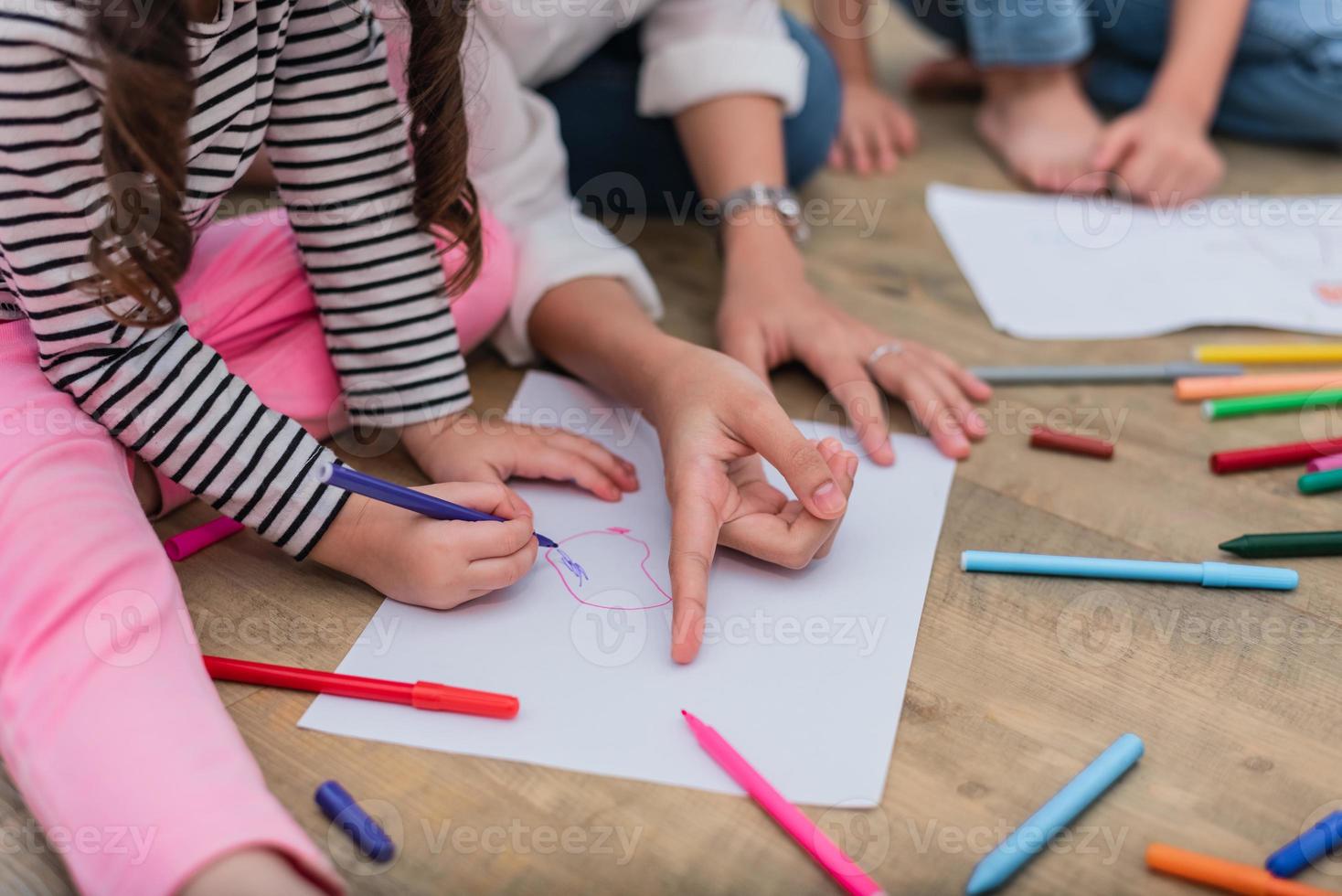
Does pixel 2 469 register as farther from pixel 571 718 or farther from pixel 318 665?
pixel 571 718

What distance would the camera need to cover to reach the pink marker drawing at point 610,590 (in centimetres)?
57

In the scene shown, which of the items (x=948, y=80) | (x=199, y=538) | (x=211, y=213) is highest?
(x=211, y=213)

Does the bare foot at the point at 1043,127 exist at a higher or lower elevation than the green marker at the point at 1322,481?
lower

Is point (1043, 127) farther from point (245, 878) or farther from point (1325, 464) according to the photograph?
point (245, 878)

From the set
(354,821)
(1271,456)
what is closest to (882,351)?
(1271,456)

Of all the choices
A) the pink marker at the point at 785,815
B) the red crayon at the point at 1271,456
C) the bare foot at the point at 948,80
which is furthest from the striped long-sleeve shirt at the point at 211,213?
the bare foot at the point at 948,80

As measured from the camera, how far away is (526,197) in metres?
0.78

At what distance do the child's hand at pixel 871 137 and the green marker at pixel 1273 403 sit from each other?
0.42 meters

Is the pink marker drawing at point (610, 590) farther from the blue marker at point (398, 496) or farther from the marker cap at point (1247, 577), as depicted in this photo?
the marker cap at point (1247, 577)

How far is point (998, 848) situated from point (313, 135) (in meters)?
0.47

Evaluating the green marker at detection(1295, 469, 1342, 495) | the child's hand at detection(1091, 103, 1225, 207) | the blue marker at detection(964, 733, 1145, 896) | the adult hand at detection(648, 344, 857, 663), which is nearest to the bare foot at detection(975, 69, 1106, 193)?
the child's hand at detection(1091, 103, 1225, 207)

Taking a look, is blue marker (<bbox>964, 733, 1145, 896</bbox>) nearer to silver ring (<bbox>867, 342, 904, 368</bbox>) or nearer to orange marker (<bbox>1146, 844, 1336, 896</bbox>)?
orange marker (<bbox>1146, 844, 1336, 896</bbox>)

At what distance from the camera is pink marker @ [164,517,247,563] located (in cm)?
60

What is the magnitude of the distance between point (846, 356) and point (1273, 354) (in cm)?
29
